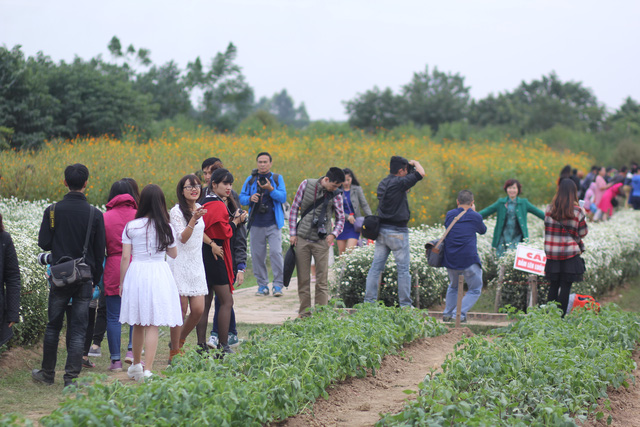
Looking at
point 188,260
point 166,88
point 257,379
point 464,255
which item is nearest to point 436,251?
point 464,255

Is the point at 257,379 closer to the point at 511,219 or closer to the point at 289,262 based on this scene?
the point at 289,262

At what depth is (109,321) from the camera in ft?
22.4

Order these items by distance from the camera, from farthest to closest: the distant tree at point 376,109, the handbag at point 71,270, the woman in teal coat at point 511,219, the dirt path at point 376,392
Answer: the distant tree at point 376,109, the woman in teal coat at point 511,219, the handbag at point 71,270, the dirt path at point 376,392

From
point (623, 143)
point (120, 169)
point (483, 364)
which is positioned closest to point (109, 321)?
point (483, 364)

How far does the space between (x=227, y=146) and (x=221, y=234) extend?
42.0 feet

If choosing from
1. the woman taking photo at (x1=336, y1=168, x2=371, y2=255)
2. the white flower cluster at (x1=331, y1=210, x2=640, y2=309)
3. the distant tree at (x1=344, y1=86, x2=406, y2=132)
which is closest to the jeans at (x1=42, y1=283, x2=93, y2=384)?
the white flower cluster at (x1=331, y1=210, x2=640, y2=309)

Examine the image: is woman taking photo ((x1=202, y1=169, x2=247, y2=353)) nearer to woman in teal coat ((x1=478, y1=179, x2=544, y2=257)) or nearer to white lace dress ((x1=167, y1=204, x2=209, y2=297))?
white lace dress ((x1=167, y1=204, x2=209, y2=297))

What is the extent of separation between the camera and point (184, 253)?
6.54 m

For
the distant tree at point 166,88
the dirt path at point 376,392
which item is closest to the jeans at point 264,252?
the dirt path at point 376,392

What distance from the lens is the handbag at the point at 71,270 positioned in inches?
232

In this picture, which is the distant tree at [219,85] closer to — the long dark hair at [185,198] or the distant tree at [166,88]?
the distant tree at [166,88]

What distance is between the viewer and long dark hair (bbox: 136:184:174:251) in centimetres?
604

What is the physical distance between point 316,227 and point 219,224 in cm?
180

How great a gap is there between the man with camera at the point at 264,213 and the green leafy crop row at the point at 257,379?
2.89 metres
